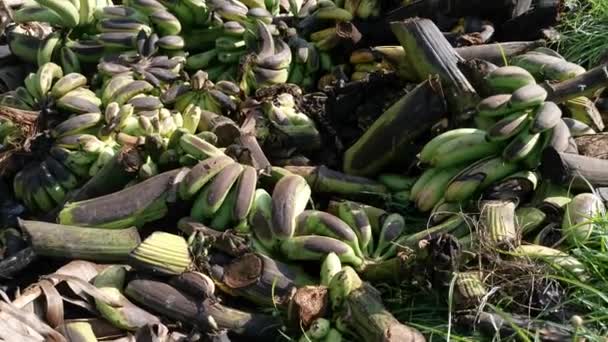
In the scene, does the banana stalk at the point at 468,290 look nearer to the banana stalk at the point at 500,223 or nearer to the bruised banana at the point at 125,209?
the banana stalk at the point at 500,223

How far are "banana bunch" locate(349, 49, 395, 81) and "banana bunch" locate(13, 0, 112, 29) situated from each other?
1.14 metres

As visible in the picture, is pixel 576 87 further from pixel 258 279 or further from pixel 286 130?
pixel 258 279

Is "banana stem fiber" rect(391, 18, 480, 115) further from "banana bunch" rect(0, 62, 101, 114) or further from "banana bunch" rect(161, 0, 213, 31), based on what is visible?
"banana bunch" rect(0, 62, 101, 114)

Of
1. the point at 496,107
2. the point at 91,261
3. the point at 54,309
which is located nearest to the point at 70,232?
the point at 91,261

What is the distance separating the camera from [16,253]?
2.79 metres

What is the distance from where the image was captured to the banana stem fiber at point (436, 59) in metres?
2.91

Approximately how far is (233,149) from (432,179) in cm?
68

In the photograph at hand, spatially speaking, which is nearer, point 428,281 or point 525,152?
point 428,281

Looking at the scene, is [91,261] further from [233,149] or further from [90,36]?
[90,36]

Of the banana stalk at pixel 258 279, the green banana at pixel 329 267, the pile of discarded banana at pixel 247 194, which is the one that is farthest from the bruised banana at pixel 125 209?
the green banana at pixel 329 267

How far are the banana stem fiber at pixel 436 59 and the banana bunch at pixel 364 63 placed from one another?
0.30 m

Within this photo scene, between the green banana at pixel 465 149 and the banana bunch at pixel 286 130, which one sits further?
the banana bunch at pixel 286 130

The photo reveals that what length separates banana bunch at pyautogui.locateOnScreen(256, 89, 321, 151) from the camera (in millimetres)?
3133

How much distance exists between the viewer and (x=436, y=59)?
3.02 meters
